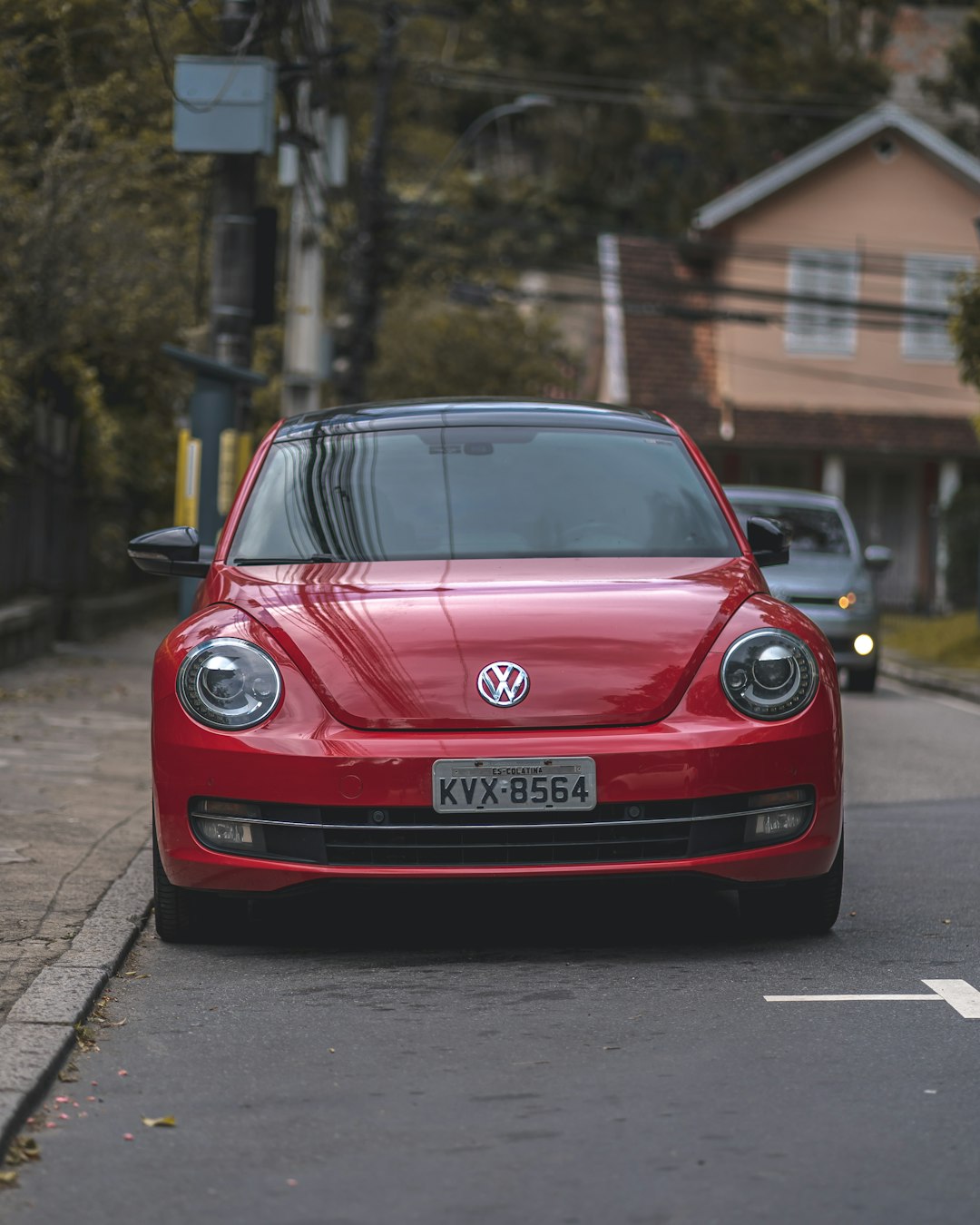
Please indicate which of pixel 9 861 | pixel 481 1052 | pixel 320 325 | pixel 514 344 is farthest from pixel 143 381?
pixel 514 344

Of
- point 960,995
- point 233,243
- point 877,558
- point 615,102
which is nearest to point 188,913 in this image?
point 960,995

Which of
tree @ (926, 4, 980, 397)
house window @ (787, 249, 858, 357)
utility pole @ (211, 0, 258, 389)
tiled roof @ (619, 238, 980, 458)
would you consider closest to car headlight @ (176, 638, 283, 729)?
utility pole @ (211, 0, 258, 389)

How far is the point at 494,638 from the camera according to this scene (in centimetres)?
582

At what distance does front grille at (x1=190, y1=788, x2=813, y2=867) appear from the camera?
18.5 ft

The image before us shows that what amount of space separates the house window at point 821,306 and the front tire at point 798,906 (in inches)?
1245

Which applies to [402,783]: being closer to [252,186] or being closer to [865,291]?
[252,186]

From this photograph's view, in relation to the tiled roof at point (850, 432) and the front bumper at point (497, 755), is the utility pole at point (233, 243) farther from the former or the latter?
the tiled roof at point (850, 432)

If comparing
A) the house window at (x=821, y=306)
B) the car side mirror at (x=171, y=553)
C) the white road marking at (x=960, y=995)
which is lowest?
the white road marking at (x=960, y=995)

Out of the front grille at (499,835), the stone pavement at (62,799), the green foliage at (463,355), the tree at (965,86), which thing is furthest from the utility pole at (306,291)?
the front grille at (499,835)

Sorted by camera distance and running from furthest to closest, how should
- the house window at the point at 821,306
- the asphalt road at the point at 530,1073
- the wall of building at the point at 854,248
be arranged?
1. the wall of building at the point at 854,248
2. the house window at the point at 821,306
3. the asphalt road at the point at 530,1073

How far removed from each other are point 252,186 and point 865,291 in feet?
86.4

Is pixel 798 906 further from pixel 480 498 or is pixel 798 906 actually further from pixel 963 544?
pixel 963 544

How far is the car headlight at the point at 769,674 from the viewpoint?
19.1ft

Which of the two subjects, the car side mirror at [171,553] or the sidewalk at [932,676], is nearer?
the car side mirror at [171,553]
